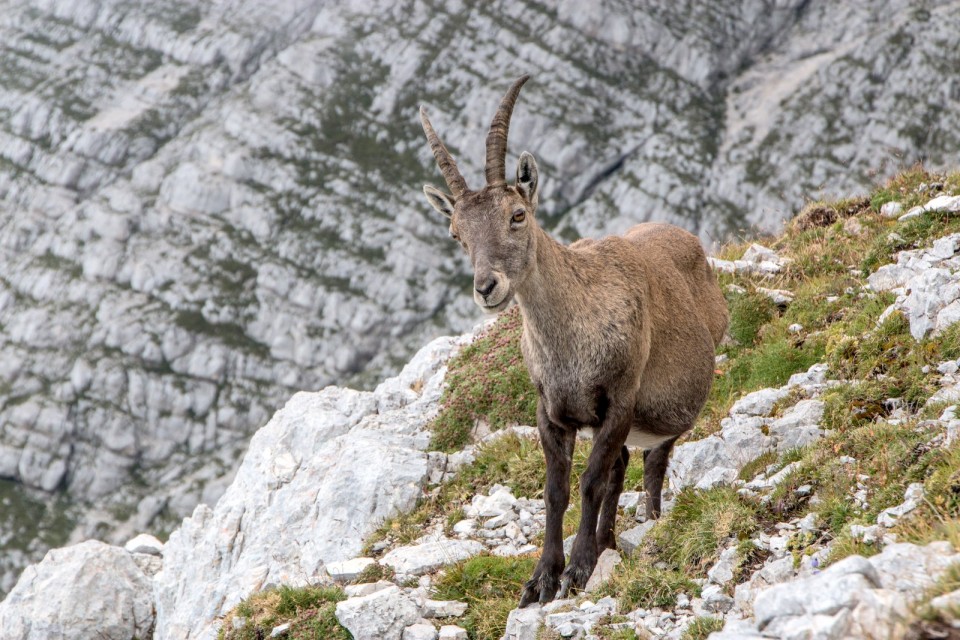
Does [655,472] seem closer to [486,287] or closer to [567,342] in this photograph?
[567,342]

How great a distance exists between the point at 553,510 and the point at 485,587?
1.70 meters

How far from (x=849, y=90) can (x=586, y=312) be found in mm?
211105

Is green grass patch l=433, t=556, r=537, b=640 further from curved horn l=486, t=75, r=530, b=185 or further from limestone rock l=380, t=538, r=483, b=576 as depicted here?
curved horn l=486, t=75, r=530, b=185

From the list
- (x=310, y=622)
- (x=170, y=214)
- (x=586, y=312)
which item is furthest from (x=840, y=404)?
(x=170, y=214)

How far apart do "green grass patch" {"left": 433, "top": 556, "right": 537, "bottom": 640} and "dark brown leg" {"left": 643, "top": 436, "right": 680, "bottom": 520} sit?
73.1 inches

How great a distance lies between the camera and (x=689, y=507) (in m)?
9.50

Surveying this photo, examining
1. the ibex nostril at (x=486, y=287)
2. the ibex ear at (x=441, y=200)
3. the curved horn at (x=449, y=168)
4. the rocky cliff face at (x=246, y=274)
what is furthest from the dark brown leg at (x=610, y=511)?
the rocky cliff face at (x=246, y=274)

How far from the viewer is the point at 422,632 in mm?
9391

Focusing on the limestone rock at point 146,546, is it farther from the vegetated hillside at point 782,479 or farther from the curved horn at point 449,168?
the curved horn at point 449,168

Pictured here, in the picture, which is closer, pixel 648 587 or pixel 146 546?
pixel 648 587

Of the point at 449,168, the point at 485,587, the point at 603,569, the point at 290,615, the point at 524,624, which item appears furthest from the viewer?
the point at 290,615

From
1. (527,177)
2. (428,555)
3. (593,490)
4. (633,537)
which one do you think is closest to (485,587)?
(428,555)

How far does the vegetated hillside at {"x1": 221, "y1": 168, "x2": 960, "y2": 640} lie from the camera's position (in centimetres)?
605

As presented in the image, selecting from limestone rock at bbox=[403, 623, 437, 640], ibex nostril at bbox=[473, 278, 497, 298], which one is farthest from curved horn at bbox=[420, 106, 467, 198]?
limestone rock at bbox=[403, 623, 437, 640]
